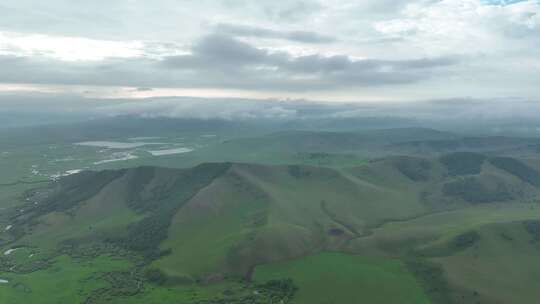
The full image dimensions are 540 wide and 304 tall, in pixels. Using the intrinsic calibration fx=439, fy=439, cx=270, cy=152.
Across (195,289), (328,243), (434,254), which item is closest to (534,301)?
(434,254)

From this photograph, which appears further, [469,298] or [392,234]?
[392,234]

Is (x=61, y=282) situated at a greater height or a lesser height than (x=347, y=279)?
lesser

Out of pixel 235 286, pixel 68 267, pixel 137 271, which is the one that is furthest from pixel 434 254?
pixel 68 267

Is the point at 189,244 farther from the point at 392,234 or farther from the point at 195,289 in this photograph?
the point at 392,234

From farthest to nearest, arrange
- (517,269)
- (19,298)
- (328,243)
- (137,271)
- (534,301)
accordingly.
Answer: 1. (328,243)
2. (137,271)
3. (517,269)
4. (19,298)
5. (534,301)

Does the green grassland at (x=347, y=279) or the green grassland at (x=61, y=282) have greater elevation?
the green grassland at (x=347, y=279)

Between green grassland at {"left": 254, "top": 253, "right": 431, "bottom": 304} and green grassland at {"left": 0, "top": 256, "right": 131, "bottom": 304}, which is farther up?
green grassland at {"left": 254, "top": 253, "right": 431, "bottom": 304}

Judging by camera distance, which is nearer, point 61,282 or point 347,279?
point 347,279

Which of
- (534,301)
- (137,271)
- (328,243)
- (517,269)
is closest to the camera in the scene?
(534,301)

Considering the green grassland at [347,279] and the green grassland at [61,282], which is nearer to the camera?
the green grassland at [347,279]

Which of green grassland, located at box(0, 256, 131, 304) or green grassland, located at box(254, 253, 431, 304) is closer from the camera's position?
green grassland, located at box(254, 253, 431, 304)
